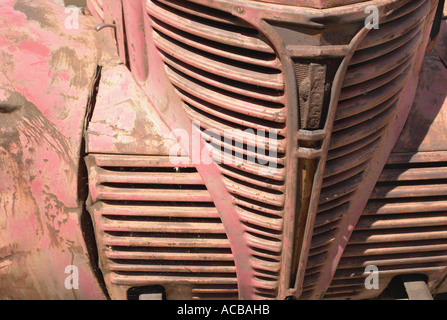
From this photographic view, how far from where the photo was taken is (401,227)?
2.38m

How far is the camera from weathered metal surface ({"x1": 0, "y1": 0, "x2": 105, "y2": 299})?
2266 mm

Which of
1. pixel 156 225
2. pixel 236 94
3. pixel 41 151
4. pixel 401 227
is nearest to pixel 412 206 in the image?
pixel 401 227

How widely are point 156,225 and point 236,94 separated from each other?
0.68m

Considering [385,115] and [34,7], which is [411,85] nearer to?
[385,115]

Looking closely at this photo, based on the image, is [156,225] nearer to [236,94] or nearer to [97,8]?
[236,94]

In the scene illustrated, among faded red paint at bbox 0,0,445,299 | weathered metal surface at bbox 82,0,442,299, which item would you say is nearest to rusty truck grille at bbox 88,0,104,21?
faded red paint at bbox 0,0,445,299

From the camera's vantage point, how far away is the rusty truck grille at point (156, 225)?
223cm

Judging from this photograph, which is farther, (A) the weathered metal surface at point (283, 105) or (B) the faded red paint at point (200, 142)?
(B) the faded red paint at point (200, 142)

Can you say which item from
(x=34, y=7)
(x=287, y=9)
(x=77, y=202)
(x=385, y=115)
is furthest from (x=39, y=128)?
(x=385, y=115)

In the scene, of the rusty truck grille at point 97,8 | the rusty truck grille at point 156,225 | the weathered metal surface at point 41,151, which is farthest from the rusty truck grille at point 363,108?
the rusty truck grille at point 97,8

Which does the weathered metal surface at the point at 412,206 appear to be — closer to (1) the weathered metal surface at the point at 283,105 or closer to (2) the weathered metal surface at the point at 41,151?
(1) the weathered metal surface at the point at 283,105

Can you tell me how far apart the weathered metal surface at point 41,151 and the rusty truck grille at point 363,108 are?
1024mm

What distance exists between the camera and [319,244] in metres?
2.26

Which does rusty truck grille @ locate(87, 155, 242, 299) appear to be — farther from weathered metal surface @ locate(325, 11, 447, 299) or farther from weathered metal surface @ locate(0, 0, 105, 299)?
weathered metal surface @ locate(325, 11, 447, 299)
